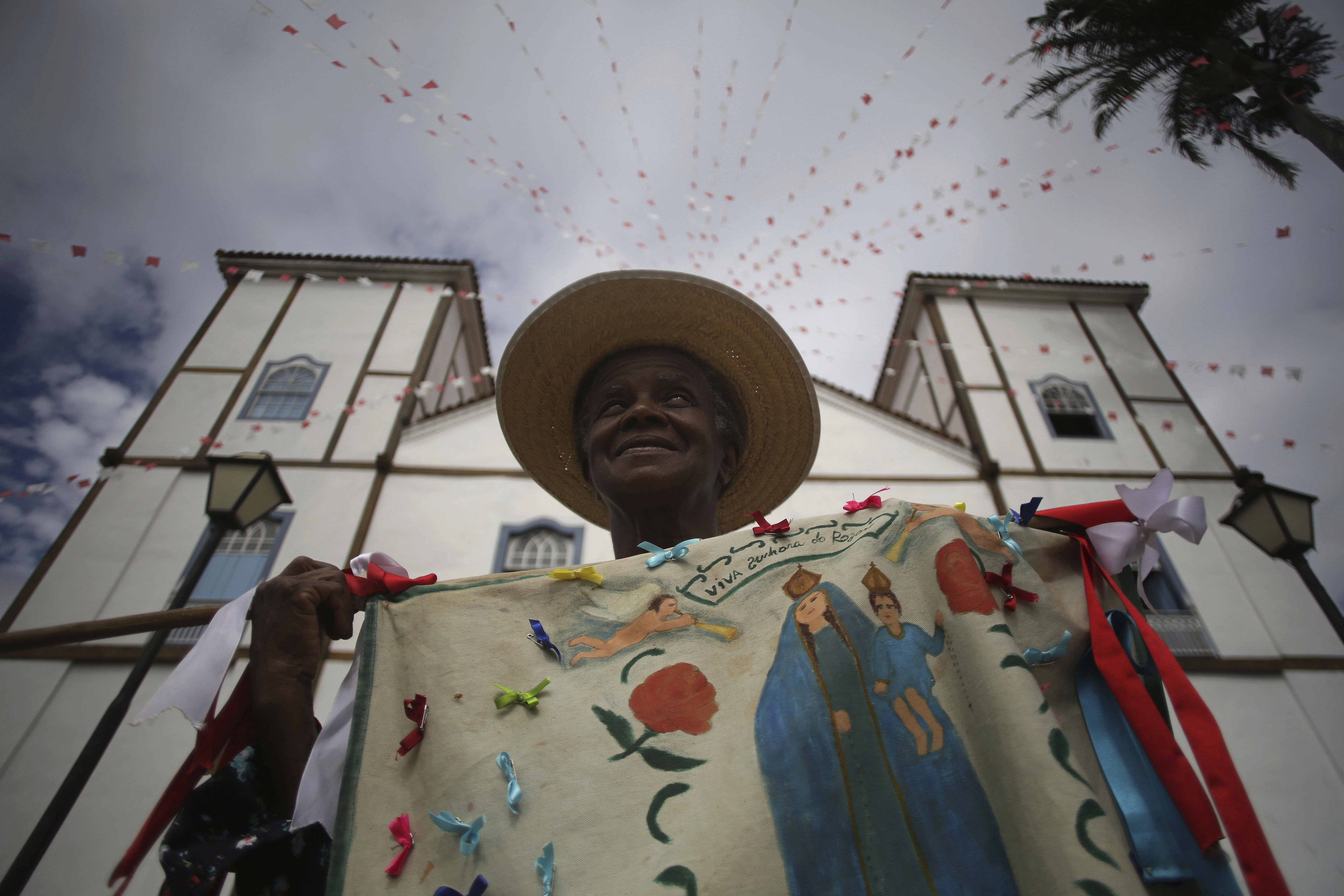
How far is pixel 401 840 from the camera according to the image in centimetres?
132

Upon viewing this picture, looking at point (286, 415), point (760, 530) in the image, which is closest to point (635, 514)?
point (760, 530)

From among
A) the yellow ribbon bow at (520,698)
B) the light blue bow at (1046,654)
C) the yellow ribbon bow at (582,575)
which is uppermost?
the yellow ribbon bow at (582,575)

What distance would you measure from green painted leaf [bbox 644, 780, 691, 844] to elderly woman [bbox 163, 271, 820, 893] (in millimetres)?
798

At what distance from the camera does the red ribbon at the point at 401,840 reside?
1288 mm

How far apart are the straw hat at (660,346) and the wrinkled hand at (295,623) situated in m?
1.20

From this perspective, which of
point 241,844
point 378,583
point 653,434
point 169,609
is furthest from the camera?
point 169,609

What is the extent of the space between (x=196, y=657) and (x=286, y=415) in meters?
9.01

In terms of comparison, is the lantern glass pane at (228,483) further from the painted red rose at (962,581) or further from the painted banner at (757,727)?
the painted red rose at (962,581)

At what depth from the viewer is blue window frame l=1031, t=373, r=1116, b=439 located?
9930mm

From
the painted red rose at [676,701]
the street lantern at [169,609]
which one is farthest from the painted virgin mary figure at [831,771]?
the street lantern at [169,609]

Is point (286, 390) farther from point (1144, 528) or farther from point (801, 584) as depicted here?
point (1144, 528)

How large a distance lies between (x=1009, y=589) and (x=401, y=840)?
1.42 m

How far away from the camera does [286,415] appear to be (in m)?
9.37

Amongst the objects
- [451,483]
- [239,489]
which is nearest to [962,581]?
[239,489]
